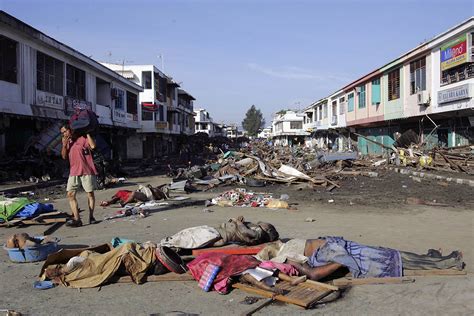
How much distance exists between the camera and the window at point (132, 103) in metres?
40.5

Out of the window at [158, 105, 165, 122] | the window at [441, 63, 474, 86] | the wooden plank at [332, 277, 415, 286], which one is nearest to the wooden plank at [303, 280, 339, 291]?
the wooden plank at [332, 277, 415, 286]

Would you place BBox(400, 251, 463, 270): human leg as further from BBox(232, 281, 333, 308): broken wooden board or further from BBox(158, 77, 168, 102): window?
BBox(158, 77, 168, 102): window

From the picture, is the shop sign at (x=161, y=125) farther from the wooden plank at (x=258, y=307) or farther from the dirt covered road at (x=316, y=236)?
the wooden plank at (x=258, y=307)

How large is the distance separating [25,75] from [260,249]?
57.0ft

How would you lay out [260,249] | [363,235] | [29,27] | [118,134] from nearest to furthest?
[260,249]
[363,235]
[29,27]
[118,134]

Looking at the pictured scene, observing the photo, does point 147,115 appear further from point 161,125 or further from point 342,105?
point 342,105

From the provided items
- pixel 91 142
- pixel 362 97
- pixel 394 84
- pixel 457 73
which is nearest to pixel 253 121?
pixel 362 97

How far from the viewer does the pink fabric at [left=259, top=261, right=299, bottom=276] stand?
512cm

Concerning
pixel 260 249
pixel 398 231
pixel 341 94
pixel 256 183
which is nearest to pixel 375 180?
pixel 256 183

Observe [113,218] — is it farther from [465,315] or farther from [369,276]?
[465,315]

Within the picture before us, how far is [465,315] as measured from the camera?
412 cm

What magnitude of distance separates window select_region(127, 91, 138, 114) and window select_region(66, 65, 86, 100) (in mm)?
12440

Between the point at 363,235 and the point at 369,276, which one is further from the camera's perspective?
the point at 363,235

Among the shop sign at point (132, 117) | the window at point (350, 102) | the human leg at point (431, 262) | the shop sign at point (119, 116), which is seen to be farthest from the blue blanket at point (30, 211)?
the window at point (350, 102)
